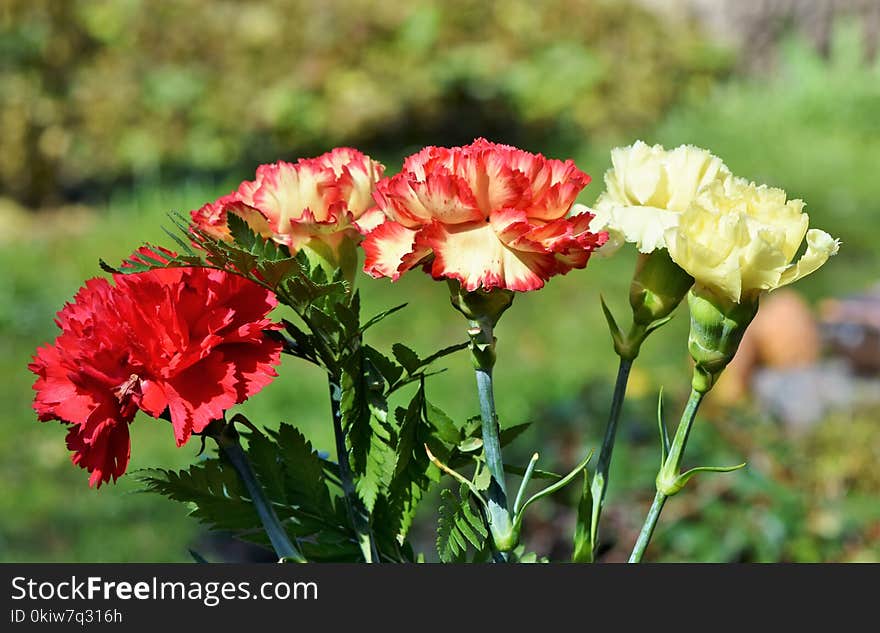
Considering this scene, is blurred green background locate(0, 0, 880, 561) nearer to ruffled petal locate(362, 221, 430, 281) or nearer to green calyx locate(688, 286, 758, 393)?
green calyx locate(688, 286, 758, 393)

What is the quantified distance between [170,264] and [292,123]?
13.4ft

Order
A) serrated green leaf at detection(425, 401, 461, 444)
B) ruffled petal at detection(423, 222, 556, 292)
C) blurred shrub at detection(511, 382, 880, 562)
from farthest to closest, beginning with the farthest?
blurred shrub at detection(511, 382, 880, 562), serrated green leaf at detection(425, 401, 461, 444), ruffled petal at detection(423, 222, 556, 292)

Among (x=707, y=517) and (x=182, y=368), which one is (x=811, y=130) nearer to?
(x=707, y=517)

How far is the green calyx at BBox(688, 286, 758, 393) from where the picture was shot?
730 mm

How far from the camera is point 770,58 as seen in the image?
20.0ft

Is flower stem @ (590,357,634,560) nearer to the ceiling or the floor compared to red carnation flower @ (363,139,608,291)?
nearer to the floor

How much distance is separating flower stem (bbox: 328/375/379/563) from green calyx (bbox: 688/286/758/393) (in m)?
0.25

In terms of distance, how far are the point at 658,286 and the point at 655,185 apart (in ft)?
0.23

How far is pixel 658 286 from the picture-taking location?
2.52 feet

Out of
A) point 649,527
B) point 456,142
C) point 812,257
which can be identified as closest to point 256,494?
point 649,527

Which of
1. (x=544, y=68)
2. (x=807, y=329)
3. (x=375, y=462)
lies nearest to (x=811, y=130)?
(x=544, y=68)

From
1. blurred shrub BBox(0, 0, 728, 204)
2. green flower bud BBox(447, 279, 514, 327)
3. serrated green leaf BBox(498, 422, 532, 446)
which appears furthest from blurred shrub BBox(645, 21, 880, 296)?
green flower bud BBox(447, 279, 514, 327)

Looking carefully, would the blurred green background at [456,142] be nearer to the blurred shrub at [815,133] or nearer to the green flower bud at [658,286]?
the blurred shrub at [815,133]

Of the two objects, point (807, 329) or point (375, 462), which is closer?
point (375, 462)
